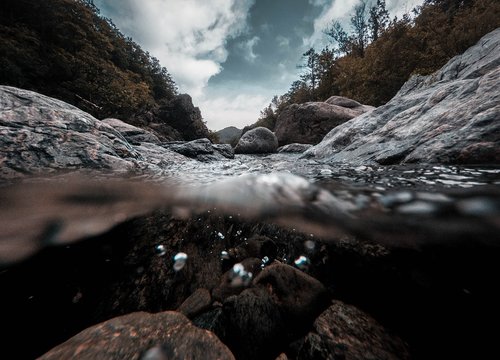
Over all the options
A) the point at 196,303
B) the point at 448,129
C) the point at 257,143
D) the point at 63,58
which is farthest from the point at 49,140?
the point at 63,58

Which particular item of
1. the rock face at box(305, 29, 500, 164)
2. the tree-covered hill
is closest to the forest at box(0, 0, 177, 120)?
the tree-covered hill

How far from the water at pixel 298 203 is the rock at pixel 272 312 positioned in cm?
63

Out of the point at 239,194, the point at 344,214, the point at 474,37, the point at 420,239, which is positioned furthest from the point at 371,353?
the point at 474,37

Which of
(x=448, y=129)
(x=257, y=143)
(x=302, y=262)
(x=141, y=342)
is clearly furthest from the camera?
(x=257, y=143)

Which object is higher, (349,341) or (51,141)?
(51,141)

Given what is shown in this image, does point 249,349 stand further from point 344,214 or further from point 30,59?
point 30,59

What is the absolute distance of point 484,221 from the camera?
151cm

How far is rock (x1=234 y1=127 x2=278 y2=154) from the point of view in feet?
39.7

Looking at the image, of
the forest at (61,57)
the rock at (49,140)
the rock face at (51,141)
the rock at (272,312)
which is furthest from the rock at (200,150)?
the forest at (61,57)

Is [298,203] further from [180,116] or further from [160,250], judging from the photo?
[180,116]

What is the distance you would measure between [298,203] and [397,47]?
56.3 feet

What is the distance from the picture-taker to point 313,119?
1202cm

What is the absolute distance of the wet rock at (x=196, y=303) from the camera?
201 centimetres

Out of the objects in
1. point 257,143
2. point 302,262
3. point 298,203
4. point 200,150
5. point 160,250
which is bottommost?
point 302,262
